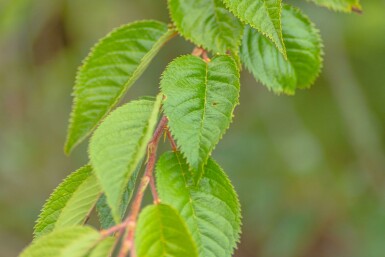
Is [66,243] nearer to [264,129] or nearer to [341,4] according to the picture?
[341,4]

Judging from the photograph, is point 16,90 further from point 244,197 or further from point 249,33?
point 249,33

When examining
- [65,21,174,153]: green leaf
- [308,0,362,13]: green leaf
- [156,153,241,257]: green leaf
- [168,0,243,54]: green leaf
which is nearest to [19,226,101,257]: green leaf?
[156,153,241,257]: green leaf

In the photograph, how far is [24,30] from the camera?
325cm

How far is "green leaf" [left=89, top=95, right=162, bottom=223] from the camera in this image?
783 millimetres

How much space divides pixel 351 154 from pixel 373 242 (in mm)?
1099

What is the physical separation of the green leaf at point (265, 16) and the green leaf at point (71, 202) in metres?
0.31

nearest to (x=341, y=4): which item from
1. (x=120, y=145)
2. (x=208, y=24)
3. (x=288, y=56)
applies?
(x=288, y=56)

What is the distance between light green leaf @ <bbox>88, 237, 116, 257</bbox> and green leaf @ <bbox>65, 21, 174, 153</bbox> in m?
0.27

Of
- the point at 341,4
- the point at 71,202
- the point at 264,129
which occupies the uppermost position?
the point at 341,4

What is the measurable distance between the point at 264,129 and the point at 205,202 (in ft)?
8.38

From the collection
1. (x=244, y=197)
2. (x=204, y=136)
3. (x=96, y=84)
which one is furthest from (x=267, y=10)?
(x=244, y=197)

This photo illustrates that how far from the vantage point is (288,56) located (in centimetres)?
118

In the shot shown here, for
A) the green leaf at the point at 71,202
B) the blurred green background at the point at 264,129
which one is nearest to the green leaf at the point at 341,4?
the green leaf at the point at 71,202

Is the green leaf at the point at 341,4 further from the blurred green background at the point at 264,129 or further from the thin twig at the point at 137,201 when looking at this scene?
the blurred green background at the point at 264,129
